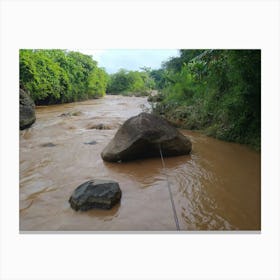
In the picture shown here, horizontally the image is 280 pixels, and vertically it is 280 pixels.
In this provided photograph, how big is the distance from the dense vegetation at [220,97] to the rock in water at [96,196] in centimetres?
265

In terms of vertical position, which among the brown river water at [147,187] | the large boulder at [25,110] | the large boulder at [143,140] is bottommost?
the brown river water at [147,187]

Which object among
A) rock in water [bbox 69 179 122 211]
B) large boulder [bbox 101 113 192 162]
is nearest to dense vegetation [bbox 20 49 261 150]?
large boulder [bbox 101 113 192 162]

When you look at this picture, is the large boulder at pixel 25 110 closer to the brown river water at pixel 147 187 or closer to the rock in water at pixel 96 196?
the brown river water at pixel 147 187

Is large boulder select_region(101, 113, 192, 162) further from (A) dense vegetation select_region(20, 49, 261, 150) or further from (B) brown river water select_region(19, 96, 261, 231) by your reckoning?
(A) dense vegetation select_region(20, 49, 261, 150)

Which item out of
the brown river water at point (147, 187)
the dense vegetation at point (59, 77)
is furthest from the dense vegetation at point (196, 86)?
the brown river water at point (147, 187)

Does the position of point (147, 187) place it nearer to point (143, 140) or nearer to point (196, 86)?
point (143, 140)

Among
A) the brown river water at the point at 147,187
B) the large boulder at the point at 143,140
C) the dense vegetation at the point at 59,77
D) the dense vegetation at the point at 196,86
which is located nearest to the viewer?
the brown river water at the point at 147,187

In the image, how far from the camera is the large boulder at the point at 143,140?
4141 mm

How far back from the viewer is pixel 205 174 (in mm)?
3869

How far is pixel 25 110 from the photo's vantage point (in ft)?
23.0

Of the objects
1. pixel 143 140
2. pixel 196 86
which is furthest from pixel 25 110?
pixel 196 86

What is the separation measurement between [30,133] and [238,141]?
5.28 m
